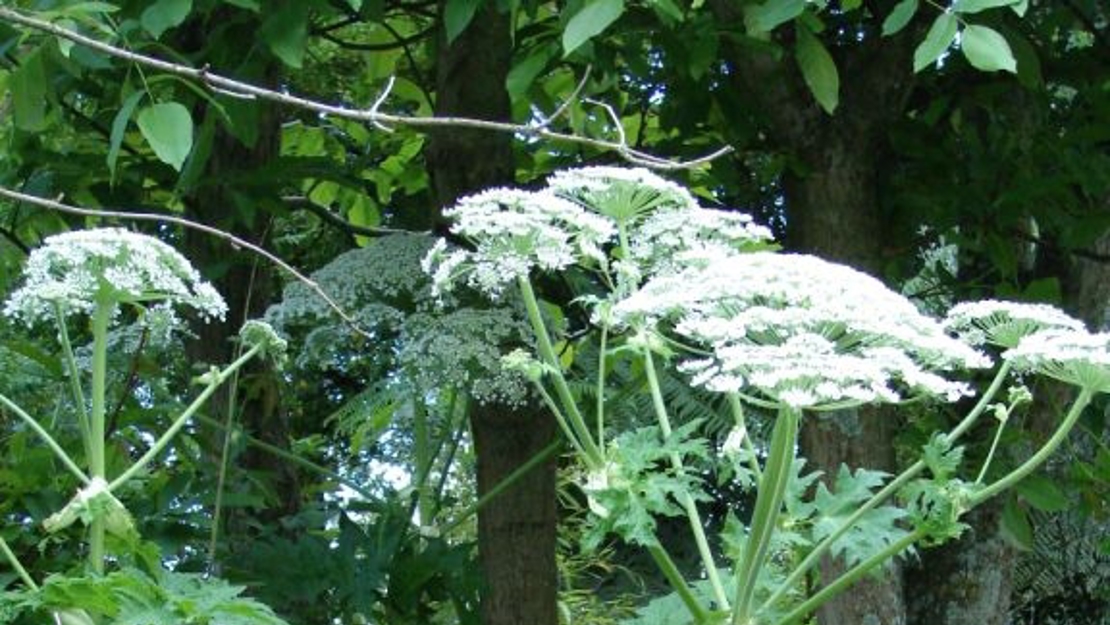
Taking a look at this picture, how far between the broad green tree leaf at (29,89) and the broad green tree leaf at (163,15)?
0.18 metres

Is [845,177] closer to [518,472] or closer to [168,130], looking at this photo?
[518,472]

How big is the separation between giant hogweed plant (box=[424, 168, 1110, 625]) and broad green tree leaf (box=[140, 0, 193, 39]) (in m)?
0.60

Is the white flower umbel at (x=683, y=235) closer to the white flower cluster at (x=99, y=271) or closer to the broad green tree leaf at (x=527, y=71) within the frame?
the broad green tree leaf at (x=527, y=71)

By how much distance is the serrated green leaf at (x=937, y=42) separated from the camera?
2586mm

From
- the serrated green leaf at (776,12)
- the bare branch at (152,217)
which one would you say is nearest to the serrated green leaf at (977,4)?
the serrated green leaf at (776,12)

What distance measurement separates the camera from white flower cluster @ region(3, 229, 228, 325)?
8.48 feet

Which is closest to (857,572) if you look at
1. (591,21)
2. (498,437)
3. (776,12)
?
(591,21)

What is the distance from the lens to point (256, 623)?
259 centimetres

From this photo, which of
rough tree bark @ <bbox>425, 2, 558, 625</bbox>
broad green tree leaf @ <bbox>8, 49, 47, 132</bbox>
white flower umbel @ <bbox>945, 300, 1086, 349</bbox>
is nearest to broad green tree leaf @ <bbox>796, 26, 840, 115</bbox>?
white flower umbel @ <bbox>945, 300, 1086, 349</bbox>

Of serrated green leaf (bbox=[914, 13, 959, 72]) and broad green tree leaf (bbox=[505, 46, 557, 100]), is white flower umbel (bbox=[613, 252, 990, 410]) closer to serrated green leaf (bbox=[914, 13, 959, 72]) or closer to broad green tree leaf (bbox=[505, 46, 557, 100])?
serrated green leaf (bbox=[914, 13, 959, 72])

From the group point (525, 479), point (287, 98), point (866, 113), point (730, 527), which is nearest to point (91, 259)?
point (287, 98)

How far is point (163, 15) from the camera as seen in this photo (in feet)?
9.33

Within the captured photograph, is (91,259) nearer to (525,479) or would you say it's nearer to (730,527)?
(730,527)

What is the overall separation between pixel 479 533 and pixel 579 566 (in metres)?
3.54
